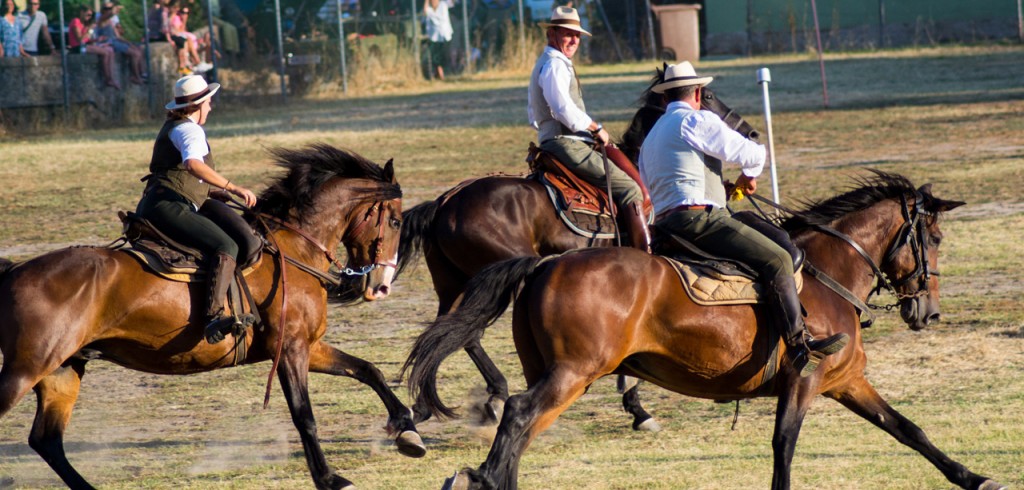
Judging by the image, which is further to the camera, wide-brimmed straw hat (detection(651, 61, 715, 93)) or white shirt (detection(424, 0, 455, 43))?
white shirt (detection(424, 0, 455, 43))

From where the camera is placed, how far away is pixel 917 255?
23.9ft

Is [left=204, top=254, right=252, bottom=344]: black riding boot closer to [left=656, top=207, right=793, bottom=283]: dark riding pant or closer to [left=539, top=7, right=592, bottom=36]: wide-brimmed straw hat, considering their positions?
[left=656, top=207, right=793, bottom=283]: dark riding pant

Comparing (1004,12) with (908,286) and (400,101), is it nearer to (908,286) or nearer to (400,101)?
(400,101)

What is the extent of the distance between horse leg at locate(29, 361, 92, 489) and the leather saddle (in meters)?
3.39

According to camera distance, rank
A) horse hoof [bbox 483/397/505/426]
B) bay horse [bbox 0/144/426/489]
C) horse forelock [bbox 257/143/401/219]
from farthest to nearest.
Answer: horse hoof [bbox 483/397/505/426], horse forelock [bbox 257/143/401/219], bay horse [bbox 0/144/426/489]

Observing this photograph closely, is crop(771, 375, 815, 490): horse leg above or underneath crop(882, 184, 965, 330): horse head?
underneath

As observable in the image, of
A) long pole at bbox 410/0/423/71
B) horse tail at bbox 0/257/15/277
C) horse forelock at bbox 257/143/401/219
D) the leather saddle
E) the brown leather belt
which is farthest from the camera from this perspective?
long pole at bbox 410/0/423/71

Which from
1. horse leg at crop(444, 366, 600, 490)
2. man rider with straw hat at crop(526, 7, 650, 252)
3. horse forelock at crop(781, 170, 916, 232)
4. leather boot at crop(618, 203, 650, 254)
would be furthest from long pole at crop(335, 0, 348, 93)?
horse leg at crop(444, 366, 600, 490)

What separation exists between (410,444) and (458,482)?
5.73 feet

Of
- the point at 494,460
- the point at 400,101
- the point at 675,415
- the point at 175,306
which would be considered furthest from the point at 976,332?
the point at 400,101

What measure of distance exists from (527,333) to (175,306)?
207 centimetres

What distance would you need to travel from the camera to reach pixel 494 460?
605 centimetres

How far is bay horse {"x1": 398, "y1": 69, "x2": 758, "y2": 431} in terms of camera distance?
9047 mm

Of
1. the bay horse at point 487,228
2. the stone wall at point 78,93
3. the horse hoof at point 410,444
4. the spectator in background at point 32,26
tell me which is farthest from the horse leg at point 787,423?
the spectator in background at point 32,26
